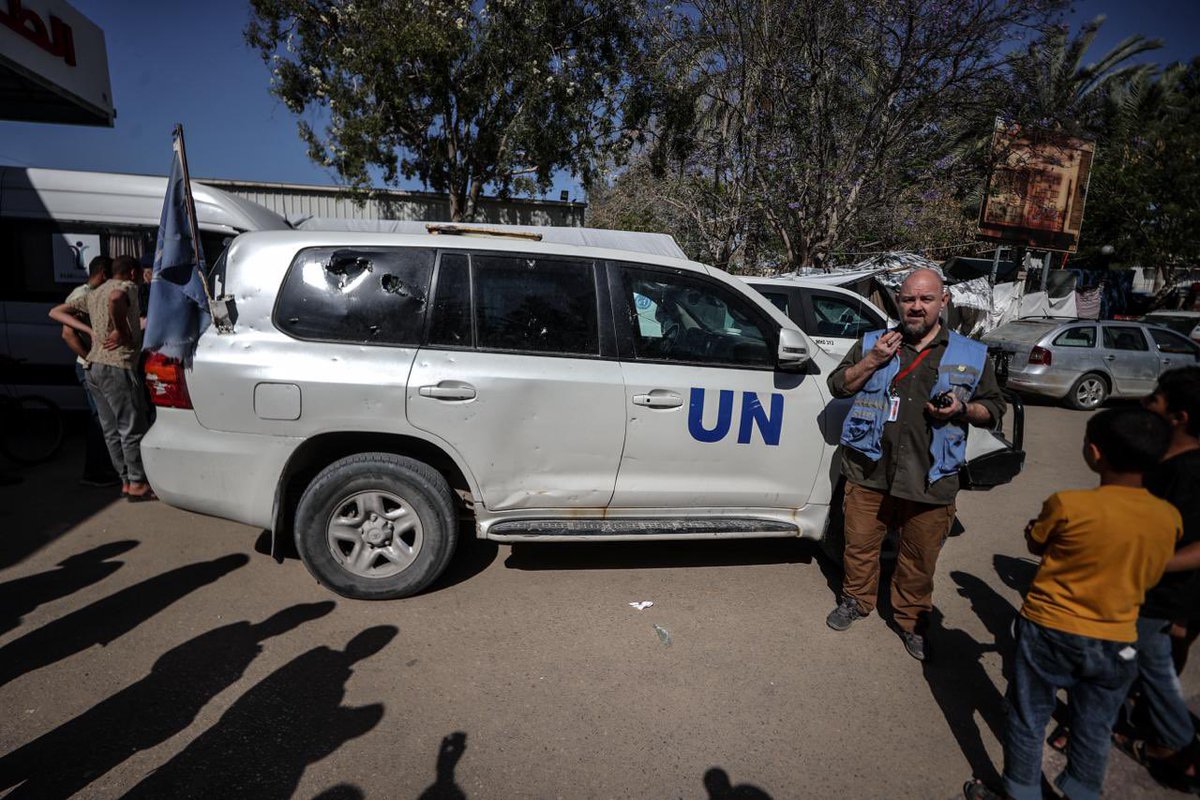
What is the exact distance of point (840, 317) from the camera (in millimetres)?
7633

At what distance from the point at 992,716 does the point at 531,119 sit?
39.1ft

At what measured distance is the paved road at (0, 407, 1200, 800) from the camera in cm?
240

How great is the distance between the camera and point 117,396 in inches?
189

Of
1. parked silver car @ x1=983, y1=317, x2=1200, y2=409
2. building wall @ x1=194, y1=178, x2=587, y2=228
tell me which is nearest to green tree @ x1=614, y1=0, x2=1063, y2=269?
parked silver car @ x1=983, y1=317, x2=1200, y2=409

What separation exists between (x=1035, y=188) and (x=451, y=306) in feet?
51.5

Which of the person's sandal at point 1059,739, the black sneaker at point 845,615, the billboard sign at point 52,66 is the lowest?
the person's sandal at point 1059,739

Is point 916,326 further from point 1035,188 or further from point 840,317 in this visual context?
point 1035,188

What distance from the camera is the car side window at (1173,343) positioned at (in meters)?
11.1

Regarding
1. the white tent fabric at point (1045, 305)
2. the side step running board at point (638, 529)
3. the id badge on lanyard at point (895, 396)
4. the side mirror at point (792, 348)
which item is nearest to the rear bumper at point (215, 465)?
the side step running board at point (638, 529)

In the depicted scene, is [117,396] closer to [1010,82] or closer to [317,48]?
[317,48]

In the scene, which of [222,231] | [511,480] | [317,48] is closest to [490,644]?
[511,480]

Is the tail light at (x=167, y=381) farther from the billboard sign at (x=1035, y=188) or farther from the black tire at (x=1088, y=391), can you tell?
the billboard sign at (x=1035, y=188)

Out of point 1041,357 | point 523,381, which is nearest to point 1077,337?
point 1041,357

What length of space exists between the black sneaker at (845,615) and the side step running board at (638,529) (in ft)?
1.51
